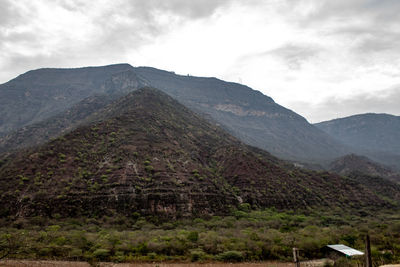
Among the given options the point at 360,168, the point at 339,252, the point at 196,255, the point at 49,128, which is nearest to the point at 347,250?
the point at 339,252

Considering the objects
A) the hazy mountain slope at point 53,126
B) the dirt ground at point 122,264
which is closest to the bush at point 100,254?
the dirt ground at point 122,264

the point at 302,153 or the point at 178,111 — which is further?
the point at 302,153

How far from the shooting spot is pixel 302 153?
15375cm

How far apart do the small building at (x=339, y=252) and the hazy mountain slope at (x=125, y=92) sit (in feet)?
337

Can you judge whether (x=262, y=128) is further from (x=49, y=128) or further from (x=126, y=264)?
(x=126, y=264)

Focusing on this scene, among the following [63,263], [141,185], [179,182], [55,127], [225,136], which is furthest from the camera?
[55,127]

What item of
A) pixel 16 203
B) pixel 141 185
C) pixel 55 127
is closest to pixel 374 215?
→ pixel 141 185

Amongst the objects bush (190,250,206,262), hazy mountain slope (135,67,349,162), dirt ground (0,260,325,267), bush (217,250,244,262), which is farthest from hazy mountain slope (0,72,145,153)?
bush (217,250,244,262)

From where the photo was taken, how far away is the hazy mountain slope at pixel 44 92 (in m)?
134

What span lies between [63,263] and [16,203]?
64.8 ft

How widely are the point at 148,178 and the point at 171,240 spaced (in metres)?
19.2

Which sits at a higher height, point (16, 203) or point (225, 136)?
point (225, 136)

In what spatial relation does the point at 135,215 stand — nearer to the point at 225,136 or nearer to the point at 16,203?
the point at 16,203

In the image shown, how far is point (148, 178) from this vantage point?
149 feet
